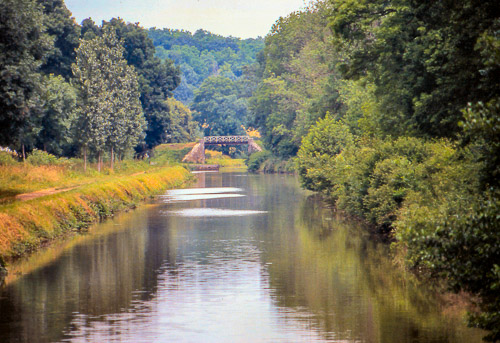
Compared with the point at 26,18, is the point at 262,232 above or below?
below

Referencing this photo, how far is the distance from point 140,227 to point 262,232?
5.81 m

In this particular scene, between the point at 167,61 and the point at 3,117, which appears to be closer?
the point at 3,117

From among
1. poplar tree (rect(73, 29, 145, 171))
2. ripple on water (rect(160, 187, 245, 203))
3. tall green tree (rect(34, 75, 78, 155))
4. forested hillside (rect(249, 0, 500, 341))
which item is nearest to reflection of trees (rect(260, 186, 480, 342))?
forested hillside (rect(249, 0, 500, 341))

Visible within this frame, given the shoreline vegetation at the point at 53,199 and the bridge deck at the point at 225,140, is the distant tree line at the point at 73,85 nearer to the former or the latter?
the shoreline vegetation at the point at 53,199

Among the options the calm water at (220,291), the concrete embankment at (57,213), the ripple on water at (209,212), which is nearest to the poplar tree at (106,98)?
the concrete embankment at (57,213)

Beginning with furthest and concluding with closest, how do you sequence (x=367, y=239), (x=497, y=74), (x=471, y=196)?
1. (x=367, y=239)
2. (x=471, y=196)
3. (x=497, y=74)

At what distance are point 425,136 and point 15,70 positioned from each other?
686 inches

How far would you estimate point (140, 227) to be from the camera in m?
32.5

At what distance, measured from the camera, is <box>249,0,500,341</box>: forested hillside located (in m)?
10.4

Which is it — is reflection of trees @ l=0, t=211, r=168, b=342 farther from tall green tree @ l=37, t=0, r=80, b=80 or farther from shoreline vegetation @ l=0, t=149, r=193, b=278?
tall green tree @ l=37, t=0, r=80, b=80

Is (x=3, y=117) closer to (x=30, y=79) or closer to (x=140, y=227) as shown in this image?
(x=30, y=79)

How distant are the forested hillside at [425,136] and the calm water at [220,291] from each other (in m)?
1.40

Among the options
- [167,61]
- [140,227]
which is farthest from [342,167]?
[167,61]

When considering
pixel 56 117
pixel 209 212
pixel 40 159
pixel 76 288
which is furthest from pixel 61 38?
pixel 76 288
